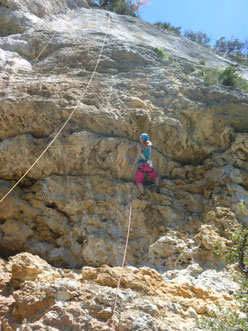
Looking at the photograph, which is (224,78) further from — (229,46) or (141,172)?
(229,46)

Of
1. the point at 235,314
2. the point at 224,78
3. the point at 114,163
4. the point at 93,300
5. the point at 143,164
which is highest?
the point at 224,78

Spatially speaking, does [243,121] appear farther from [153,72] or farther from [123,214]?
[123,214]

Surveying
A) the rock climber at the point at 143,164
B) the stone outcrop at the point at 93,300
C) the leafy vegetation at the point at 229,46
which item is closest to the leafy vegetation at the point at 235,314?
the stone outcrop at the point at 93,300

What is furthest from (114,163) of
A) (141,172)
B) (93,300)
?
(93,300)

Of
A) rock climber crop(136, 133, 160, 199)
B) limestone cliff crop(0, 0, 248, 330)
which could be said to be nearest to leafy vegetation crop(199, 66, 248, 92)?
limestone cliff crop(0, 0, 248, 330)

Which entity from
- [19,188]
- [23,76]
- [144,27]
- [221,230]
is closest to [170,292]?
[221,230]

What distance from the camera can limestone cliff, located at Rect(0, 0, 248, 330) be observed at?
6.34 metres

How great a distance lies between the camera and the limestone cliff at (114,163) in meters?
6.34

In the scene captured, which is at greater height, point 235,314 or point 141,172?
point 141,172

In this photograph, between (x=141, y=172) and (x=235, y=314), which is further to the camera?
(x=141, y=172)

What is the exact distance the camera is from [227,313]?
13.9 feet

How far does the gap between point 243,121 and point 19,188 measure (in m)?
6.32

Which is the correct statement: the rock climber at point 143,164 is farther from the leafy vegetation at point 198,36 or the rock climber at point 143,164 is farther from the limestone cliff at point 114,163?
the leafy vegetation at point 198,36

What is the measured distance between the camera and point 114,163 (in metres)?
7.72
